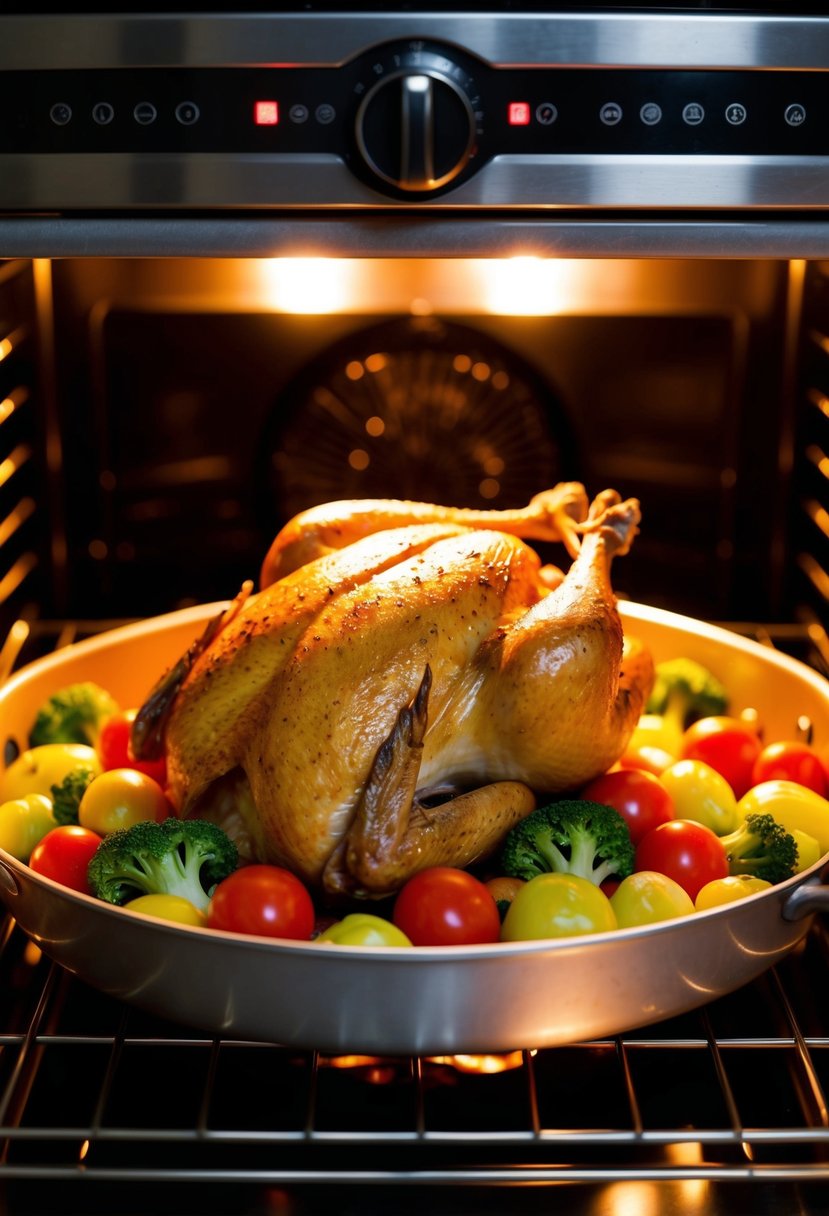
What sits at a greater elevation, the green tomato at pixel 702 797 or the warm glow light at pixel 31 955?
the green tomato at pixel 702 797

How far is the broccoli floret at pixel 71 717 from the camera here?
1.78 metres

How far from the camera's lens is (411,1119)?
4.23ft

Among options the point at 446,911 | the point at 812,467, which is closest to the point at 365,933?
the point at 446,911

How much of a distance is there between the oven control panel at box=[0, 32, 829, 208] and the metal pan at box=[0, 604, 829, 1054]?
0.66m

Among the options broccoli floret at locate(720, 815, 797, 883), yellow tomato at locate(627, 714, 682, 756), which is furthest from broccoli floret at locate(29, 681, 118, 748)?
broccoli floret at locate(720, 815, 797, 883)

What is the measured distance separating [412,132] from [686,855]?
2.59 feet

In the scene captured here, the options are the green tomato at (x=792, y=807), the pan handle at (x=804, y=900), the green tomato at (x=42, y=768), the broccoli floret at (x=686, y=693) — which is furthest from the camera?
the broccoli floret at (x=686, y=693)

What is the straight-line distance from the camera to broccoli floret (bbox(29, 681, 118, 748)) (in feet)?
5.84

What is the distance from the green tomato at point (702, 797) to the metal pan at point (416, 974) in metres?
0.25

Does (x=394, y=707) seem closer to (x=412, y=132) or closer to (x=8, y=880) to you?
(x=8, y=880)

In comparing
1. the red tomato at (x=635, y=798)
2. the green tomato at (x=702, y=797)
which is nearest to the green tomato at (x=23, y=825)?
the red tomato at (x=635, y=798)

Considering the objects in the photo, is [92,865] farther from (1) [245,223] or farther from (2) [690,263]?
(2) [690,263]

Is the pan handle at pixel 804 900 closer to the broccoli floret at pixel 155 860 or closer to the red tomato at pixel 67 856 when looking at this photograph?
the broccoli floret at pixel 155 860

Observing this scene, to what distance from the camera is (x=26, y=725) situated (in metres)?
1.77
